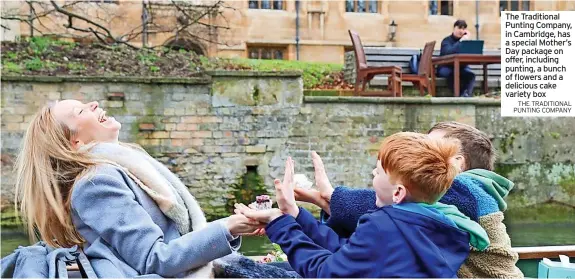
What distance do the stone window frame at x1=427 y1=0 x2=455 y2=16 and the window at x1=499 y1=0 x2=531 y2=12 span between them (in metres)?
1.30

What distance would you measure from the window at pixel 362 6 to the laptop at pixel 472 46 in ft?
25.9

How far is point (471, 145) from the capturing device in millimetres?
2516

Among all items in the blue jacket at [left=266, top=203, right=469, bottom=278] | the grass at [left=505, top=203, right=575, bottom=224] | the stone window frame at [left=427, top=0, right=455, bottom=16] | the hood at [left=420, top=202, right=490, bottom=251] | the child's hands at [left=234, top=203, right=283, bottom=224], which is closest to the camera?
the blue jacket at [left=266, top=203, right=469, bottom=278]

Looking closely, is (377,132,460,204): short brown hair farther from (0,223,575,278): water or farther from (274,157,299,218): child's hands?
(0,223,575,278): water

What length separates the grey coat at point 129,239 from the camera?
2221mm

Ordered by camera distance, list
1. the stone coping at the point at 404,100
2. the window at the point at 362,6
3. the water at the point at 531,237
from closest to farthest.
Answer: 1. the water at the point at 531,237
2. the stone coping at the point at 404,100
3. the window at the point at 362,6

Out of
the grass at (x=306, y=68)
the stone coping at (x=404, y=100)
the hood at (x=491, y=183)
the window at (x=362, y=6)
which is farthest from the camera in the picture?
the window at (x=362, y=6)

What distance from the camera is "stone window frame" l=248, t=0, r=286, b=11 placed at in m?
18.7

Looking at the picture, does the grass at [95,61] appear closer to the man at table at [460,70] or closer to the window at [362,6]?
the man at table at [460,70]

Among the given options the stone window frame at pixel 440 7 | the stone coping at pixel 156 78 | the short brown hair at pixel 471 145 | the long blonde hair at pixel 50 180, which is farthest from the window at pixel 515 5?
the long blonde hair at pixel 50 180

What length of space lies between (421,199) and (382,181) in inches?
4.7

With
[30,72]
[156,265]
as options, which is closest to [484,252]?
[156,265]

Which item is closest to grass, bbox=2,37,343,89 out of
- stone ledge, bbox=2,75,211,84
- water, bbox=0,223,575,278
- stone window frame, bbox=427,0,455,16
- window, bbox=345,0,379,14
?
stone ledge, bbox=2,75,211,84

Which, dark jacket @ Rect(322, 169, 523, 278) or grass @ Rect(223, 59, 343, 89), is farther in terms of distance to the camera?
grass @ Rect(223, 59, 343, 89)
